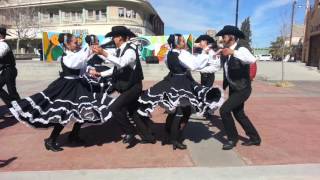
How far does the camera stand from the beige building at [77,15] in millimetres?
62906

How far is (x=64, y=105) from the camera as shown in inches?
254

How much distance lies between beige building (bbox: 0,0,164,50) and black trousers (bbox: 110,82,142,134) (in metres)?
56.8

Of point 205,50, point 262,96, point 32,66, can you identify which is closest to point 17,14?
point 32,66

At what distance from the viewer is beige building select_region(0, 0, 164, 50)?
6291cm

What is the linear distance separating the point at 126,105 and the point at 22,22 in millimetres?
56364

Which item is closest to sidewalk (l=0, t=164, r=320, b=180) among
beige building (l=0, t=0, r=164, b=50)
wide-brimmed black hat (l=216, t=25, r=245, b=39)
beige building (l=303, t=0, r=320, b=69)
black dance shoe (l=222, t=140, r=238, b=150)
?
black dance shoe (l=222, t=140, r=238, b=150)

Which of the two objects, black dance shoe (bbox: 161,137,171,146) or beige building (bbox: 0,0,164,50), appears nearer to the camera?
black dance shoe (bbox: 161,137,171,146)

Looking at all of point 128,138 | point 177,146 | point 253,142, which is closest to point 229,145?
point 253,142

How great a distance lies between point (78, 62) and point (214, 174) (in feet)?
8.58

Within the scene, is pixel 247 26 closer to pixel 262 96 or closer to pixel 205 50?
pixel 262 96

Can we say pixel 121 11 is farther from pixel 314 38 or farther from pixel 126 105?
pixel 126 105

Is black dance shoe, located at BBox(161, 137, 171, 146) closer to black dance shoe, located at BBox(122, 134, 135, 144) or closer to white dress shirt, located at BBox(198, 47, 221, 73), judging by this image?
black dance shoe, located at BBox(122, 134, 135, 144)

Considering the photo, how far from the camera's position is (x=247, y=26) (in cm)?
9425

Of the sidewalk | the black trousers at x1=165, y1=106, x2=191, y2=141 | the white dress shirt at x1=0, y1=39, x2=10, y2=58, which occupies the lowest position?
the sidewalk
